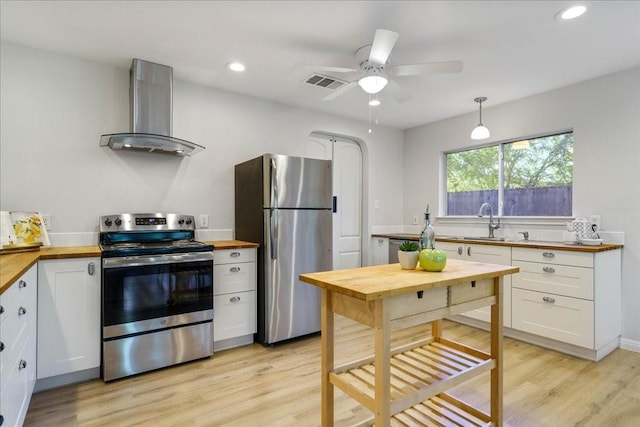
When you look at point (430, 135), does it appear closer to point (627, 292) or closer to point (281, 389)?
point (627, 292)

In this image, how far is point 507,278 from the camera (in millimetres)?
3113

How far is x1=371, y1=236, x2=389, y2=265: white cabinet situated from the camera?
14.3 ft

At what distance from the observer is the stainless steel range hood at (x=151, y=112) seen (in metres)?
2.74

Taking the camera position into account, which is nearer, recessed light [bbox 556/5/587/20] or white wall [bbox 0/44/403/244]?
recessed light [bbox 556/5/587/20]

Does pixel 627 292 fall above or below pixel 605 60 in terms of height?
below

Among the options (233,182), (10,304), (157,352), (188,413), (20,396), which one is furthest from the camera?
(233,182)

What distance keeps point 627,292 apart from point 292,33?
3.54 meters

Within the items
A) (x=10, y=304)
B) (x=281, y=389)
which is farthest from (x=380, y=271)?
(x=10, y=304)

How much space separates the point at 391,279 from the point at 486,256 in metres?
2.21

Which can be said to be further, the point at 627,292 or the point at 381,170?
the point at 381,170

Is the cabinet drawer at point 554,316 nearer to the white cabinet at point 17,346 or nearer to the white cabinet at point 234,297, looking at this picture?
the white cabinet at point 234,297

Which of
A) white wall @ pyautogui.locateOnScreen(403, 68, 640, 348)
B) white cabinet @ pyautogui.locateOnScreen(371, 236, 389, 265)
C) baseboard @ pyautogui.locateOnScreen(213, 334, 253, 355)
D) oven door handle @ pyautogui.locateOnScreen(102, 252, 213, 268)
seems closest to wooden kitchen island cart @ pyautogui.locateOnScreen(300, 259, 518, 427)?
oven door handle @ pyautogui.locateOnScreen(102, 252, 213, 268)

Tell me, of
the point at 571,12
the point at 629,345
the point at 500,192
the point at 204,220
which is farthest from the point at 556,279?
the point at 204,220

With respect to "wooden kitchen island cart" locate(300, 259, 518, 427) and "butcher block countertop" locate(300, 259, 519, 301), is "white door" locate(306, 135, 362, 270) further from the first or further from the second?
"butcher block countertop" locate(300, 259, 519, 301)
